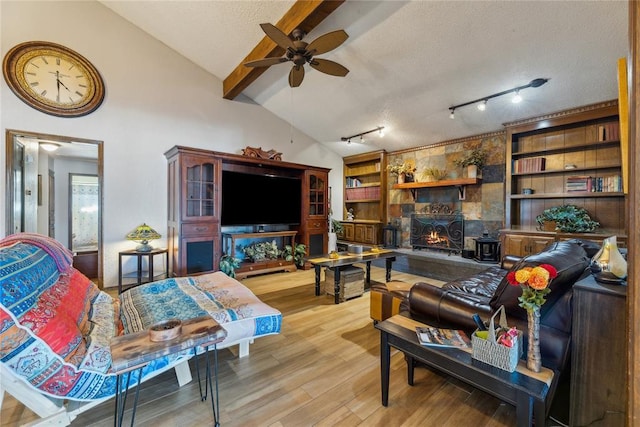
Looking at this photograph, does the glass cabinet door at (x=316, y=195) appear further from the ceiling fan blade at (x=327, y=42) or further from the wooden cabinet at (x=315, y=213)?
the ceiling fan blade at (x=327, y=42)

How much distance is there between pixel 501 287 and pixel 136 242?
4.81m

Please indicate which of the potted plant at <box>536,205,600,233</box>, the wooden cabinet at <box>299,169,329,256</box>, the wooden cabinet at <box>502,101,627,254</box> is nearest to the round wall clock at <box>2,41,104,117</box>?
the wooden cabinet at <box>299,169,329,256</box>

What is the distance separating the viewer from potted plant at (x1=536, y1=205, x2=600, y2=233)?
3.60 metres

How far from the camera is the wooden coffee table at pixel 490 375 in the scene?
3.59 feet

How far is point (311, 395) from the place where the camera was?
1.75 metres

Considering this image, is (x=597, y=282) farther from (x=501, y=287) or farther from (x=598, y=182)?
(x=598, y=182)

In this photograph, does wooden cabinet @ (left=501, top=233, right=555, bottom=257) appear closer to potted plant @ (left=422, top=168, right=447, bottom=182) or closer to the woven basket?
potted plant @ (left=422, top=168, right=447, bottom=182)

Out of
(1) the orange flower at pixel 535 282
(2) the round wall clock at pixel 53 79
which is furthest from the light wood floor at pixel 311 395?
(2) the round wall clock at pixel 53 79

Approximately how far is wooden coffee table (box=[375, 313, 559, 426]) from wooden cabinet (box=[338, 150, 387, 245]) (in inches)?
186

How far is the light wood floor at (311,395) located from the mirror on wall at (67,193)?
111 inches

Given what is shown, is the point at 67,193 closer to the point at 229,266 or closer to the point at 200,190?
the point at 200,190

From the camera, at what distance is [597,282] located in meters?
1.35

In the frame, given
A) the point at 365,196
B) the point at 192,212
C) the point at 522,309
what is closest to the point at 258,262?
the point at 192,212

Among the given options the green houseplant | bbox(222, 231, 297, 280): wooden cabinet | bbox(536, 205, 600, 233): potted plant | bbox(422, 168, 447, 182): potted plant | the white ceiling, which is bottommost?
bbox(222, 231, 297, 280): wooden cabinet
